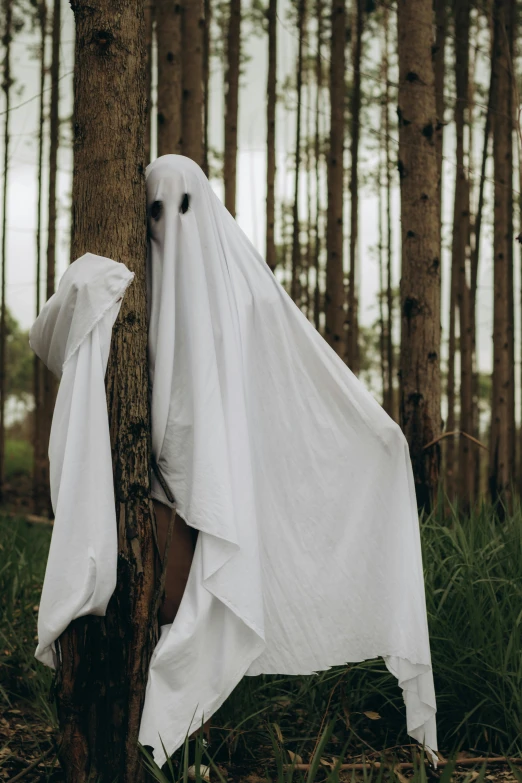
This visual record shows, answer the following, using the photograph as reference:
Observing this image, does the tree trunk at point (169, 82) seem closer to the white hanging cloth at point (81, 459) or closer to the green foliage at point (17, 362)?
the white hanging cloth at point (81, 459)

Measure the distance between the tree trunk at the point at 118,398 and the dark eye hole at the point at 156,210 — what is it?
0.10m

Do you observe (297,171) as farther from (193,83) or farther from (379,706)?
(379,706)

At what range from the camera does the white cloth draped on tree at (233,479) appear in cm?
235

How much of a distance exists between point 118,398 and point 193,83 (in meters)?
4.60

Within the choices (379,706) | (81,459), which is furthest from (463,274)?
(81,459)

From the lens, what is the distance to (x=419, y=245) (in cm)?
465

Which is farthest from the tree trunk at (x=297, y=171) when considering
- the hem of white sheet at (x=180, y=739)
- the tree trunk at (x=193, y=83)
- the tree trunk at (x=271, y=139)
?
the hem of white sheet at (x=180, y=739)

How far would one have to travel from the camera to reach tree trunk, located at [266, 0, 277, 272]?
25.5 feet

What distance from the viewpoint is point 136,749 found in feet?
7.83

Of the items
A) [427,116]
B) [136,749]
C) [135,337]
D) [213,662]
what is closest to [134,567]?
[213,662]

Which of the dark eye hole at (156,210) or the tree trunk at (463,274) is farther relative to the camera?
the tree trunk at (463,274)

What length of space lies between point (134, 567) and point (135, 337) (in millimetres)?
730

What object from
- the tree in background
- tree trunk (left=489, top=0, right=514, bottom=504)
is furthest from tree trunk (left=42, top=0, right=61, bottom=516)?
tree trunk (left=489, top=0, right=514, bottom=504)

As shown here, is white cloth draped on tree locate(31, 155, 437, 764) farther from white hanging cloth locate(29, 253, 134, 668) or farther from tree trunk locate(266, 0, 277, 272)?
tree trunk locate(266, 0, 277, 272)
